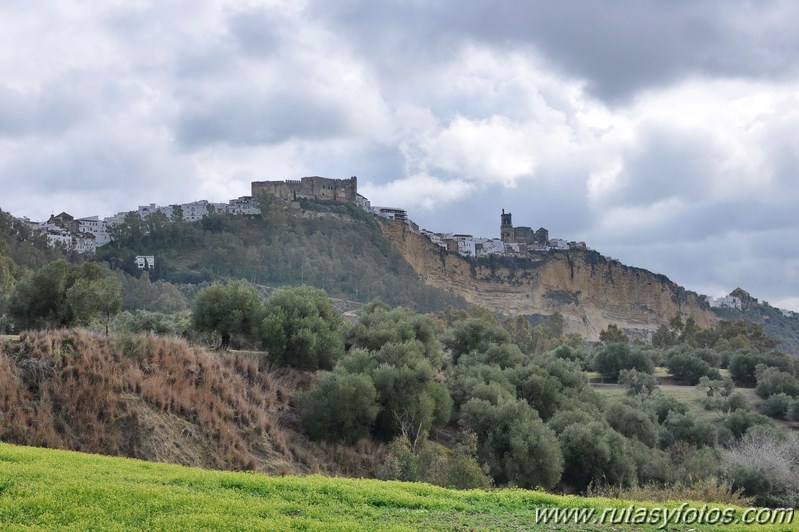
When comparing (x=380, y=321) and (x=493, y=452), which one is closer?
(x=493, y=452)

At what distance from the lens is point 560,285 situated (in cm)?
13950

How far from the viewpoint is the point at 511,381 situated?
32.7 metres

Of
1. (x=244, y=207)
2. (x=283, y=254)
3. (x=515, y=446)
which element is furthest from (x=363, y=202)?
(x=515, y=446)

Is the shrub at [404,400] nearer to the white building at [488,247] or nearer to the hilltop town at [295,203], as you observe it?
the hilltop town at [295,203]

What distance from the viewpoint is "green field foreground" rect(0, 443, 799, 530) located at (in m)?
7.97

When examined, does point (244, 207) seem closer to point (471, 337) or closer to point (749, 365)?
point (471, 337)

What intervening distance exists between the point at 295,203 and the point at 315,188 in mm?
11513

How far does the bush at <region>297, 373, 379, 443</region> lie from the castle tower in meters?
156

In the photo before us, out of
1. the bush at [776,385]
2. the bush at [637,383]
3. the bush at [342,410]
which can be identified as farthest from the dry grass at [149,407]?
the bush at [776,385]

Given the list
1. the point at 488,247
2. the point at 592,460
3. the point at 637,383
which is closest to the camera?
the point at 592,460

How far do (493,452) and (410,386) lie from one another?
13.2 ft

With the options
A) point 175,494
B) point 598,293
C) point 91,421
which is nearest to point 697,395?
point 91,421

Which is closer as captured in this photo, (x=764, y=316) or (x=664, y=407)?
(x=664, y=407)

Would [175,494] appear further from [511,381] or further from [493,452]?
[511,381]
